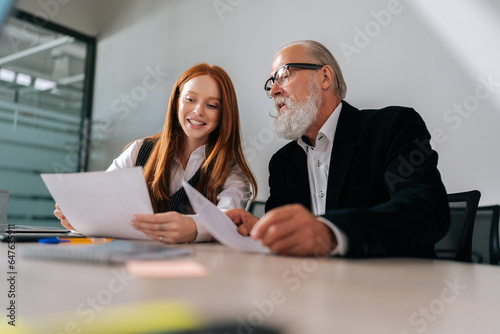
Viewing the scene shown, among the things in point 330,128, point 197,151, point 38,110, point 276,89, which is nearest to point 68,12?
point 38,110

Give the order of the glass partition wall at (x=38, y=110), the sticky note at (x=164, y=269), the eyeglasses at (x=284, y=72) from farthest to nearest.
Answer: the glass partition wall at (x=38, y=110)
the eyeglasses at (x=284, y=72)
the sticky note at (x=164, y=269)

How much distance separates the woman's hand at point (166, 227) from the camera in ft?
2.97

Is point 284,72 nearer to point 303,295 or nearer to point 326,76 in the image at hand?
point 326,76

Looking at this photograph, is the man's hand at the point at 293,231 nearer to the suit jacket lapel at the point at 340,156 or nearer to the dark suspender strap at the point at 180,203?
the suit jacket lapel at the point at 340,156

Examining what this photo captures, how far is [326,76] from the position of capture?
1.73 m

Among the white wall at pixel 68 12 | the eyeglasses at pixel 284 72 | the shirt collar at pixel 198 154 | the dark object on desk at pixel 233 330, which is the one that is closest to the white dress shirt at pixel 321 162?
the eyeglasses at pixel 284 72

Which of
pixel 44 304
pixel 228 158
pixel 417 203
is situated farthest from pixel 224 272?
pixel 228 158

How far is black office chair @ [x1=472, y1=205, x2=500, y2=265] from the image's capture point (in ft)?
6.00

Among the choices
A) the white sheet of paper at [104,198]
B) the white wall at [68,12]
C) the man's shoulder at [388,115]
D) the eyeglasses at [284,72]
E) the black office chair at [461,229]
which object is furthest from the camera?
the white wall at [68,12]

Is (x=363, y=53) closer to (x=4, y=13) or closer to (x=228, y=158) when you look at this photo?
(x=228, y=158)

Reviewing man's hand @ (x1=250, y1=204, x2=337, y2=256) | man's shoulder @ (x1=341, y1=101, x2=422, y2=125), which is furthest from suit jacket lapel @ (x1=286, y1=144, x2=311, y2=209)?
man's hand @ (x1=250, y1=204, x2=337, y2=256)

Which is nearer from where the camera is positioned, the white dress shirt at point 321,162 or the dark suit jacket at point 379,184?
the dark suit jacket at point 379,184

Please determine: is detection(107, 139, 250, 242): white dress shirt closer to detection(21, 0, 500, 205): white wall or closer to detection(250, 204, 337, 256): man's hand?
detection(250, 204, 337, 256): man's hand

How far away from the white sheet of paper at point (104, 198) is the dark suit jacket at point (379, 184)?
399 millimetres
